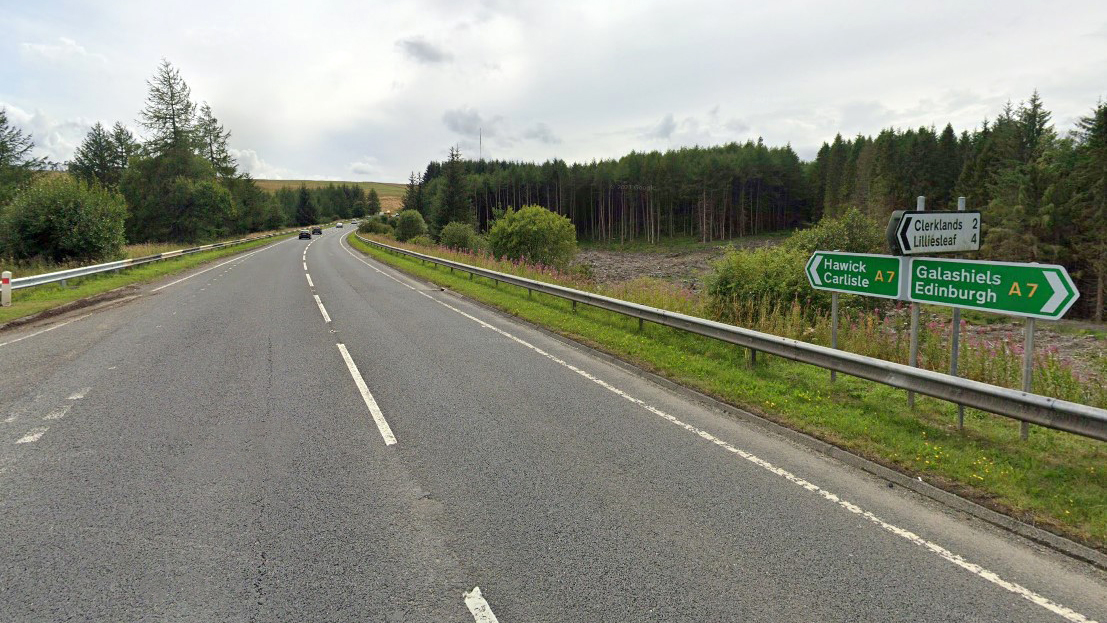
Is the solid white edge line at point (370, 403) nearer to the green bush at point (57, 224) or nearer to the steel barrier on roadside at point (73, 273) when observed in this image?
the steel barrier on roadside at point (73, 273)

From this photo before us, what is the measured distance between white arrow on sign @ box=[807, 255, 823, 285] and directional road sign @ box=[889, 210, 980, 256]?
142 centimetres

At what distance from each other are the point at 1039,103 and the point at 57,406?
223 feet

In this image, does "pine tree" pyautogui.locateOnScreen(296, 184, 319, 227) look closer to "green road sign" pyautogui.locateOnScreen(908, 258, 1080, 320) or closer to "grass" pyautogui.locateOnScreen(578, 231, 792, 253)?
"grass" pyautogui.locateOnScreen(578, 231, 792, 253)

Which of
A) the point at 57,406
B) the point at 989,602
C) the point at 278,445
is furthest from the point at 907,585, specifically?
the point at 57,406

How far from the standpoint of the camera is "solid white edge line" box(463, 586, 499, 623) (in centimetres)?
290

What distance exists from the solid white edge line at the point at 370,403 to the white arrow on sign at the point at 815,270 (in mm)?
6075

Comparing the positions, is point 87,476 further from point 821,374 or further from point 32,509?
point 821,374

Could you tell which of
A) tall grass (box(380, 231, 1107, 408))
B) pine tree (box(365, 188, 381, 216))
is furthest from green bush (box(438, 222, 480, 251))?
pine tree (box(365, 188, 381, 216))

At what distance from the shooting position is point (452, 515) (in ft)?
13.0

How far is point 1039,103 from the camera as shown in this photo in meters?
49.6

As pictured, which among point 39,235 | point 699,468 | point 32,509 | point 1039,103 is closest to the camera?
point 32,509

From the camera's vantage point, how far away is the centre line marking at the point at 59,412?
5810 millimetres

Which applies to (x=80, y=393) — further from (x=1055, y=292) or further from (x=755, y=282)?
(x=755, y=282)

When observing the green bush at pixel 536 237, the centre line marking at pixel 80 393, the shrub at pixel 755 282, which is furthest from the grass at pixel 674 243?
the centre line marking at pixel 80 393
